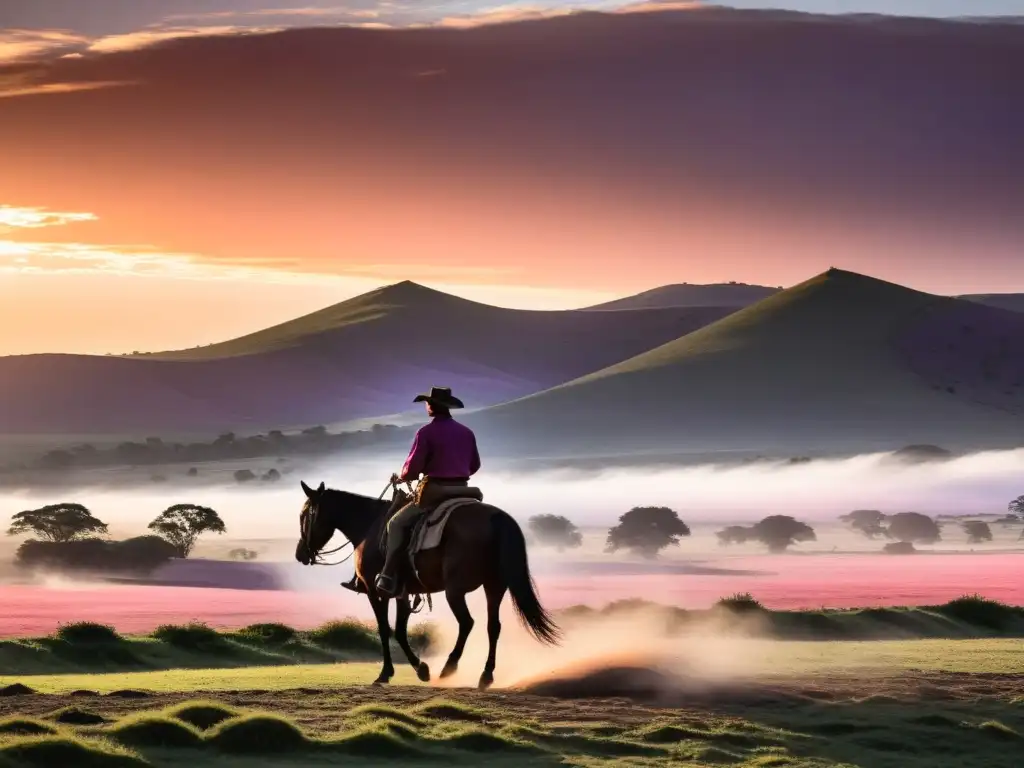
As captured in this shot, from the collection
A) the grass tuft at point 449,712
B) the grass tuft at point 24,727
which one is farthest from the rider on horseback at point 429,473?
the grass tuft at point 24,727

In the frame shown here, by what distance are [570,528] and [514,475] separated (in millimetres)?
68443

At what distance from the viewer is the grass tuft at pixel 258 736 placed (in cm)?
1811

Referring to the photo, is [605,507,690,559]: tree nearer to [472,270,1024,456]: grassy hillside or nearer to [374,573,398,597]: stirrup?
[374,573,398,597]: stirrup

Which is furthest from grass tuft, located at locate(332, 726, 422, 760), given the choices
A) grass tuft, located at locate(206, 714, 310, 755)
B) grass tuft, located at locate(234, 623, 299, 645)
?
grass tuft, located at locate(234, 623, 299, 645)

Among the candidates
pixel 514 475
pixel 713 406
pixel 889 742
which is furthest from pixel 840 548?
pixel 713 406

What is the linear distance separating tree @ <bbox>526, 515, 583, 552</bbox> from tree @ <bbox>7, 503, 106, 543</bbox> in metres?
23.8

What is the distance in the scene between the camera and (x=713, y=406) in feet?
630

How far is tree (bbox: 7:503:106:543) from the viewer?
7969cm

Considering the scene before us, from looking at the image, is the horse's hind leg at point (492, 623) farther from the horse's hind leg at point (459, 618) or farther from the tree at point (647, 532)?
the tree at point (647, 532)

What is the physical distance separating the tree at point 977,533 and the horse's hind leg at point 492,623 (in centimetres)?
7119

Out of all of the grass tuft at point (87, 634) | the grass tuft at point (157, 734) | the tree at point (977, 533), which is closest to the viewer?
the grass tuft at point (157, 734)

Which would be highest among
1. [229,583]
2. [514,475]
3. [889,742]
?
[514,475]

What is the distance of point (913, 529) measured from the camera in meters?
100

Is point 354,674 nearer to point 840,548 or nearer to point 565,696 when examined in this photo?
point 565,696
